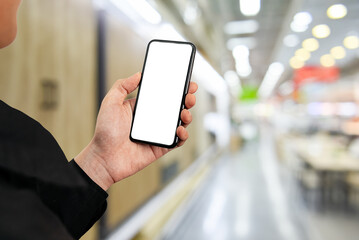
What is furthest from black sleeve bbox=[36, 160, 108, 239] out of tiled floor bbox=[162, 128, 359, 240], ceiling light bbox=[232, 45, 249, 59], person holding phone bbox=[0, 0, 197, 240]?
ceiling light bbox=[232, 45, 249, 59]

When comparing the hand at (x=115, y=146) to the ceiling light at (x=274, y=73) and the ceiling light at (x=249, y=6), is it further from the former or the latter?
the ceiling light at (x=274, y=73)

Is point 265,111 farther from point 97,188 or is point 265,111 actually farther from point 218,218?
point 97,188

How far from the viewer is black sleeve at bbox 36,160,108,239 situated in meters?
0.38

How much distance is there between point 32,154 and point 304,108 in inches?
418

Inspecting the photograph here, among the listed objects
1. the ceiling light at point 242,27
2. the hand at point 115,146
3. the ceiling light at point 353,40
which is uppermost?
the ceiling light at point 242,27

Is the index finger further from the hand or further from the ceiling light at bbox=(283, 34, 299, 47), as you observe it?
the ceiling light at bbox=(283, 34, 299, 47)

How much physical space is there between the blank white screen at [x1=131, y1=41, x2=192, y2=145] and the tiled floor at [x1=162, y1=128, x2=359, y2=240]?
2552mm

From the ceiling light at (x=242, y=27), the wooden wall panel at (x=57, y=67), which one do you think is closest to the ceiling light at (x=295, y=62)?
the ceiling light at (x=242, y=27)

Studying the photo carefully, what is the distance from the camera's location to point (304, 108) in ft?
31.7

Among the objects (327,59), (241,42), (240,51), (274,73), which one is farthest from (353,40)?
(274,73)

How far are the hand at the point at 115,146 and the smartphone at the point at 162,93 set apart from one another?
3cm

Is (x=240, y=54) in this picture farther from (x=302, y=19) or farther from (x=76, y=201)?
(x=76, y=201)

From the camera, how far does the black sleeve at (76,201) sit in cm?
38

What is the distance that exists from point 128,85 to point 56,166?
0.77 ft
